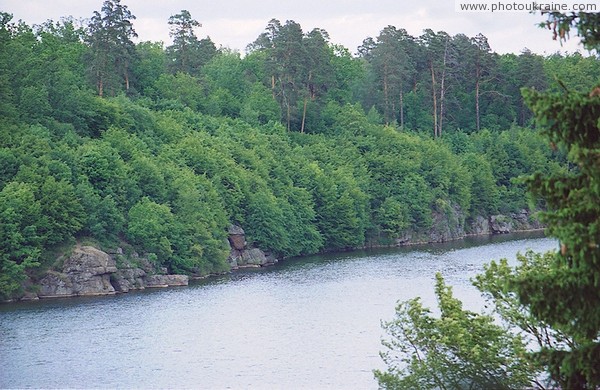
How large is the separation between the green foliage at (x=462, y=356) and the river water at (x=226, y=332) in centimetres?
1289

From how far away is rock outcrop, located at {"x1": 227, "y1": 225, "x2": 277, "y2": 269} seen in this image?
290ft

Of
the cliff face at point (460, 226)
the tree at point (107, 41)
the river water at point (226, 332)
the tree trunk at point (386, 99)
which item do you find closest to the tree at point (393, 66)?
the tree trunk at point (386, 99)

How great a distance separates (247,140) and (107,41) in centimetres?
1752

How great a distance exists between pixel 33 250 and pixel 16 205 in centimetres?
351

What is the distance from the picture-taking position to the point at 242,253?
89.3 m

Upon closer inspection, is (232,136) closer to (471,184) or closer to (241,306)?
(471,184)

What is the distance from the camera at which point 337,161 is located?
115 metres

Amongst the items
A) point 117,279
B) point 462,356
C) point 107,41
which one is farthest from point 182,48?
point 462,356

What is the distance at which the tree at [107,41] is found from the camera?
338ft

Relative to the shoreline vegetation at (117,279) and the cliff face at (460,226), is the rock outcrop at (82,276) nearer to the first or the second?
the shoreline vegetation at (117,279)

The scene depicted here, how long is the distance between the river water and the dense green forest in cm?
747

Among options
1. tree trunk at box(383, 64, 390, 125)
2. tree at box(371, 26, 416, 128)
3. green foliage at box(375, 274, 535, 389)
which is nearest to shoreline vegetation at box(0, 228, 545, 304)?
green foliage at box(375, 274, 535, 389)

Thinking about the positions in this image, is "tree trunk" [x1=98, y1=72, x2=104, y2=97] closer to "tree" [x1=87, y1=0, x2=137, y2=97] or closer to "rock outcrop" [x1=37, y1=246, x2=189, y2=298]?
"tree" [x1=87, y1=0, x2=137, y2=97]

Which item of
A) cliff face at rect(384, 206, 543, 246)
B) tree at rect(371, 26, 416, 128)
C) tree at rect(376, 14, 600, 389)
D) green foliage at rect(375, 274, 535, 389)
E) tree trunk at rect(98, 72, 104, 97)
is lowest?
green foliage at rect(375, 274, 535, 389)
